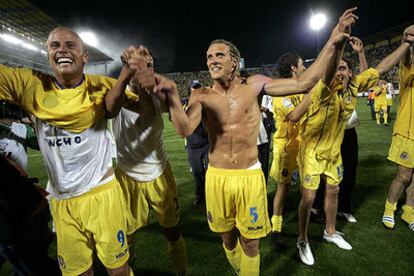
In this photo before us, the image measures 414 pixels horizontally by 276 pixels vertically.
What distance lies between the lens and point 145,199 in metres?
2.78

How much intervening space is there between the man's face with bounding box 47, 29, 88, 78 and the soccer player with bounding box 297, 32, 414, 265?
8.40ft

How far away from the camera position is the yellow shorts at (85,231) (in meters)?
2.04

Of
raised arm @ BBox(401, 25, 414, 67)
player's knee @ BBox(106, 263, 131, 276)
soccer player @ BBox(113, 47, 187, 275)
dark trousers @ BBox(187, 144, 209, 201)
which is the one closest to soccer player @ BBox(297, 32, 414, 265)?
raised arm @ BBox(401, 25, 414, 67)

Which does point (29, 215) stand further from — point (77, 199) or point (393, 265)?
point (393, 265)

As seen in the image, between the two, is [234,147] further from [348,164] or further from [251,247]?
[348,164]

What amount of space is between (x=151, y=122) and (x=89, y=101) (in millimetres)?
706

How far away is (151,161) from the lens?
2744 millimetres

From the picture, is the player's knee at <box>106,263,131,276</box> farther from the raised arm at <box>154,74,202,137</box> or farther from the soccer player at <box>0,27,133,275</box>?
the raised arm at <box>154,74,202,137</box>

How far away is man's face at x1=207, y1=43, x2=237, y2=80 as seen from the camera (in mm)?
2518

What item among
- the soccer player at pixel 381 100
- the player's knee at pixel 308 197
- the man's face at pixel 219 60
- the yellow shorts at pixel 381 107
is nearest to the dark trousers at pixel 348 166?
the player's knee at pixel 308 197

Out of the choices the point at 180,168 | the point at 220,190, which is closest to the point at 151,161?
the point at 220,190

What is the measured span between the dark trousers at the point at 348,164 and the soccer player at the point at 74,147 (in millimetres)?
3603

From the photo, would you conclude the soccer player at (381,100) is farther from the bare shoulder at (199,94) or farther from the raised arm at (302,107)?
the bare shoulder at (199,94)

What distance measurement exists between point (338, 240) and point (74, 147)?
3391 mm
